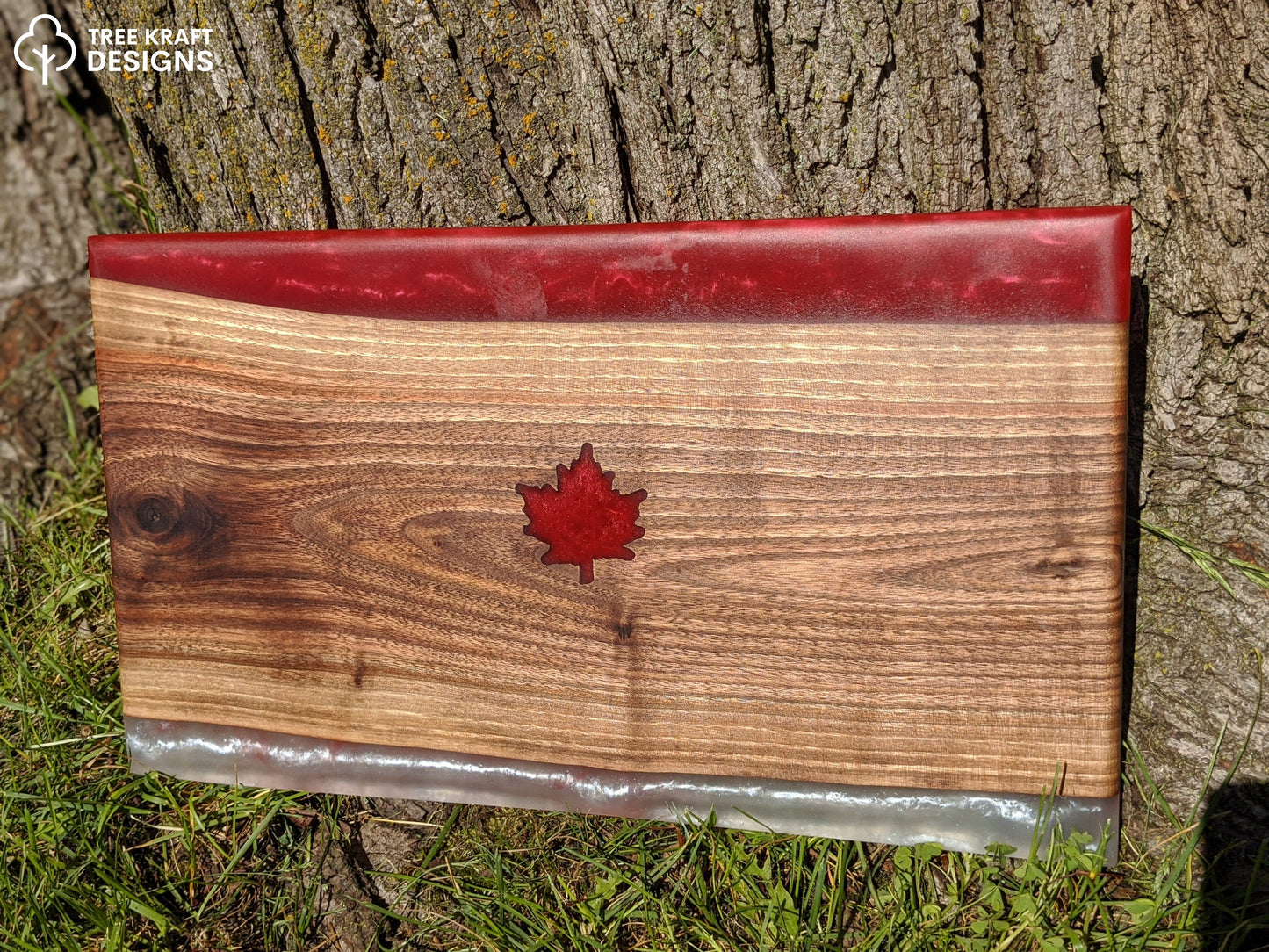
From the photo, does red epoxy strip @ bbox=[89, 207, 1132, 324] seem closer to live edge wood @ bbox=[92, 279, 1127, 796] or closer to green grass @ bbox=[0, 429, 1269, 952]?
live edge wood @ bbox=[92, 279, 1127, 796]

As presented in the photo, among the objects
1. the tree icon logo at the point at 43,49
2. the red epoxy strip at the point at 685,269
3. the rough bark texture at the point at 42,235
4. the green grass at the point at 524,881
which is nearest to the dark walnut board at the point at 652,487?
the red epoxy strip at the point at 685,269

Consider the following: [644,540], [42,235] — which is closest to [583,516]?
[644,540]

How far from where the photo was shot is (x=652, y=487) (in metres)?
1.25

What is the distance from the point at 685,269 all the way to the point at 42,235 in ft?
5.88

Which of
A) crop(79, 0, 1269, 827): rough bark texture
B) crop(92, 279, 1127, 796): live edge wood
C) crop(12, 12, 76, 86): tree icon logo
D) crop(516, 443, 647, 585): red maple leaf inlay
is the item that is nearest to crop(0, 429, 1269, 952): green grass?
crop(92, 279, 1127, 796): live edge wood

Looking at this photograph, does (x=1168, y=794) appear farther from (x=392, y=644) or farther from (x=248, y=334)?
(x=248, y=334)

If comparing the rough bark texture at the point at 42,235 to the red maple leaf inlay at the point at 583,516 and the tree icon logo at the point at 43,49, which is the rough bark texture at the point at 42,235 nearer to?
the tree icon logo at the point at 43,49

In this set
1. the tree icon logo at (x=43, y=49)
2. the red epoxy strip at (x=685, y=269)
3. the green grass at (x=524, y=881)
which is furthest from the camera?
the tree icon logo at (x=43, y=49)

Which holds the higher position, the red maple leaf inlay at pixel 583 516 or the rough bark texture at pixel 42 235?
the rough bark texture at pixel 42 235

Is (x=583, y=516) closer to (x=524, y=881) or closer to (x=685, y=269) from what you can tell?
(x=685, y=269)

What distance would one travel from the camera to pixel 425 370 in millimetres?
1292

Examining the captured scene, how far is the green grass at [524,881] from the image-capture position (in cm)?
123

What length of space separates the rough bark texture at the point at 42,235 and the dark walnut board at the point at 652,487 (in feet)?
3.08

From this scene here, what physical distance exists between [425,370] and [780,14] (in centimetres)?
70
